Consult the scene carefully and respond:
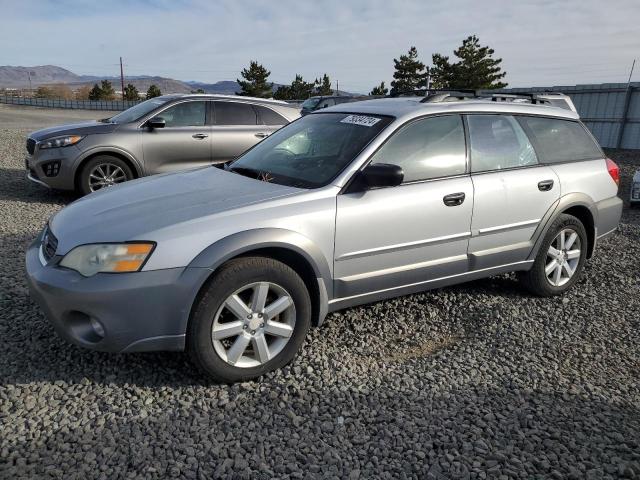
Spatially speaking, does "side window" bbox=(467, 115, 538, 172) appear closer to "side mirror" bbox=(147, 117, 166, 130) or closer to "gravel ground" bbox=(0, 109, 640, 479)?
"gravel ground" bbox=(0, 109, 640, 479)

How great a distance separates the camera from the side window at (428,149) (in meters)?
3.55

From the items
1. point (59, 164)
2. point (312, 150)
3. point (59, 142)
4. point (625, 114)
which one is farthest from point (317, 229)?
point (625, 114)

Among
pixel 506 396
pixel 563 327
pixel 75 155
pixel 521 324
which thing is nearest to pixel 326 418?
pixel 506 396

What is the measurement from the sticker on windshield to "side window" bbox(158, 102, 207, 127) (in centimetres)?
448

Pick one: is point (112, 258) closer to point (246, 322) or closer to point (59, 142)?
point (246, 322)

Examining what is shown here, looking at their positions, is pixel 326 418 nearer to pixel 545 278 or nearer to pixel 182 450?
pixel 182 450

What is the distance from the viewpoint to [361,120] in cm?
379

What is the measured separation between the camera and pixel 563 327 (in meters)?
3.99

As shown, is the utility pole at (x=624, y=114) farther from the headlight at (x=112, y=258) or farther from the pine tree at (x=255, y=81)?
the pine tree at (x=255, y=81)

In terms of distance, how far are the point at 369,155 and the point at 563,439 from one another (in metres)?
2.01

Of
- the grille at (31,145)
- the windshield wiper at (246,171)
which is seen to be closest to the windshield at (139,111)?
the grille at (31,145)

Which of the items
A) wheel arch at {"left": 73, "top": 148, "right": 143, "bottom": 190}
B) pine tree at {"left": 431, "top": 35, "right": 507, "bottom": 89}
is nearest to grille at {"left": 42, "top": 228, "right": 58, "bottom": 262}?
wheel arch at {"left": 73, "top": 148, "right": 143, "bottom": 190}

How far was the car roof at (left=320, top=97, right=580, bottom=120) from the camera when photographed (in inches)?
147

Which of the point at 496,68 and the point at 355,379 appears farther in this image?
the point at 496,68
